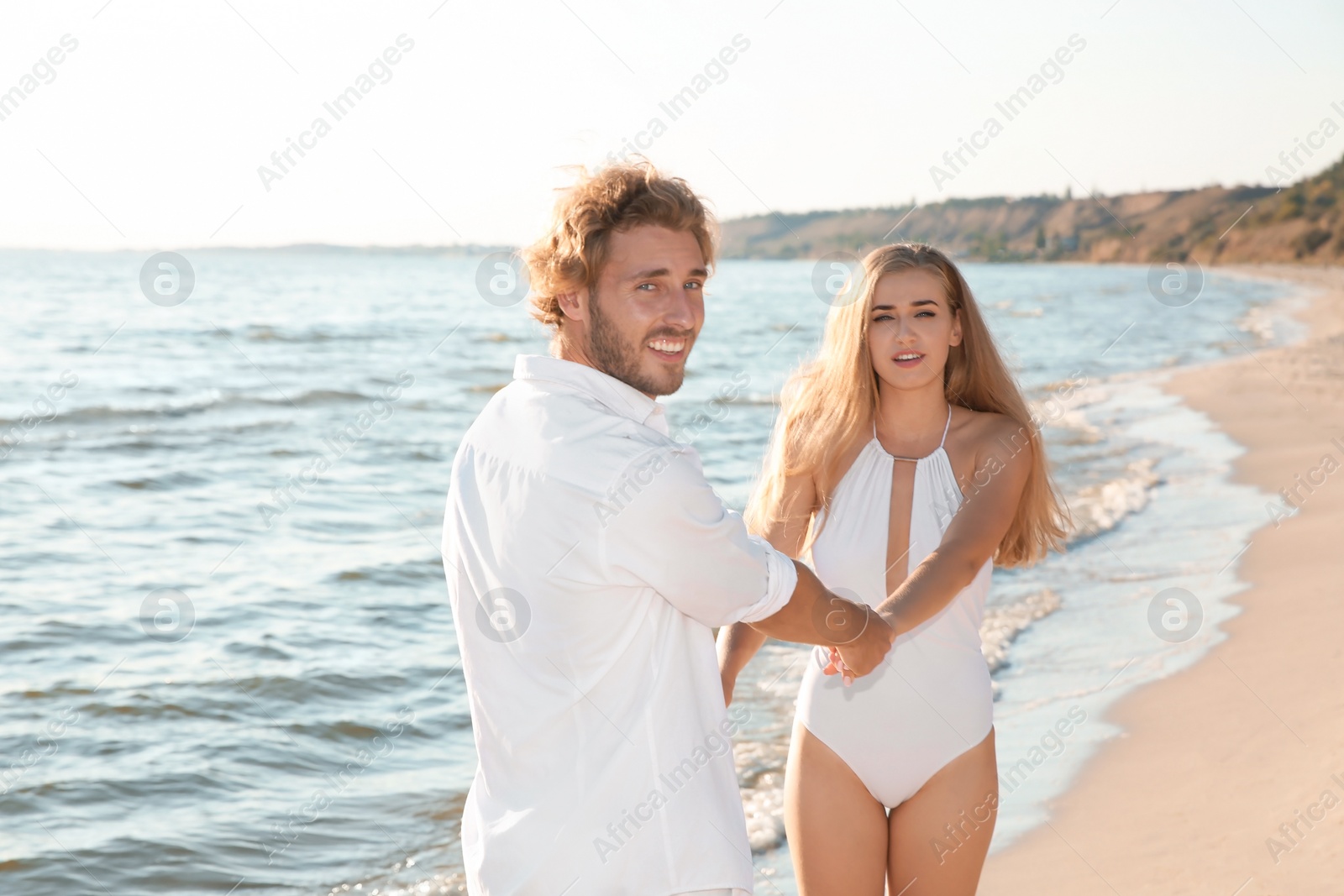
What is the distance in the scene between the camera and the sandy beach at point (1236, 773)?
419cm

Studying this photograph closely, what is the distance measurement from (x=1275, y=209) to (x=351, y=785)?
320 feet

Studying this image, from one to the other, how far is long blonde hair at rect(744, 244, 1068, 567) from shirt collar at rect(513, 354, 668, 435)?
1173mm

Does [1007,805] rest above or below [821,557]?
below

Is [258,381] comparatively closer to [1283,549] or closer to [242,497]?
[242,497]

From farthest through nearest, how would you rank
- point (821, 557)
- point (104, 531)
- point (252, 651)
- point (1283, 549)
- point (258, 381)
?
point (258, 381) → point (104, 531) → point (1283, 549) → point (252, 651) → point (821, 557)

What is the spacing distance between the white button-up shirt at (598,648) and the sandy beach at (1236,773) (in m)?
2.82

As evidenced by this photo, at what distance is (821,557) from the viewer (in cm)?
320

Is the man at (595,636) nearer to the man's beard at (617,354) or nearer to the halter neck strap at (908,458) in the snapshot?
the man's beard at (617,354)

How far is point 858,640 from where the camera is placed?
8.59ft

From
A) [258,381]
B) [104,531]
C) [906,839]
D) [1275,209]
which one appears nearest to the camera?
[906,839]

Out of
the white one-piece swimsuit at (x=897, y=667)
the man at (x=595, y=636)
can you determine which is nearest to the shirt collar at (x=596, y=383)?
the man at (x=595, y=636)

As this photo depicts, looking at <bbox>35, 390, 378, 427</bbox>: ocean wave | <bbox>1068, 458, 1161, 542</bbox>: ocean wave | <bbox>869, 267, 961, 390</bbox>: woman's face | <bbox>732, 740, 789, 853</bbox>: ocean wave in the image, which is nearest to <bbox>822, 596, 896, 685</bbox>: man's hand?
<bbox>869, 267, 961, 390</bbox>: woman's face

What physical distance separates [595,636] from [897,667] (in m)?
1.29

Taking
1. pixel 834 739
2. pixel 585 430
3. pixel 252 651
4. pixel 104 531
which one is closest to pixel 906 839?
pixel 834 739
